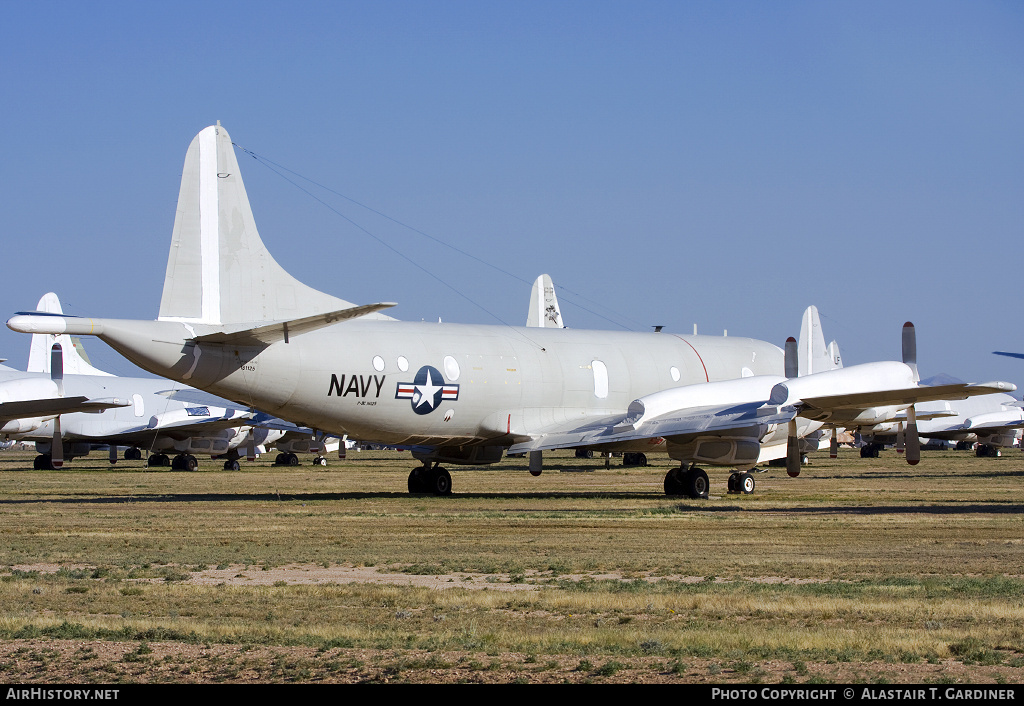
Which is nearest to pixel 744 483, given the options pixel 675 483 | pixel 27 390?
pixel 675 483

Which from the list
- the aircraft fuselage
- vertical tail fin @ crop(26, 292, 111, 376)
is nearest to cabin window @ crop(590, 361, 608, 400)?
the aircraft fuselage

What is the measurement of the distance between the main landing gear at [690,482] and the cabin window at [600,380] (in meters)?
3.36

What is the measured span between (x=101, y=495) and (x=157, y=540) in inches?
623

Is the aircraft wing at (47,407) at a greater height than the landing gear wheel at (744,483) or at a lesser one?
greater

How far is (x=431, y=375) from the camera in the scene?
2928cm

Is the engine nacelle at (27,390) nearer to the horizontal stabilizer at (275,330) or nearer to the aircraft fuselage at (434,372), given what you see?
the aircraft fuselage at (434,372)

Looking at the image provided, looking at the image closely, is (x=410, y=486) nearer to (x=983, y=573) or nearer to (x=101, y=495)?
(x=101, y=495)

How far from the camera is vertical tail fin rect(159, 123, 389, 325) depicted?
25734mm

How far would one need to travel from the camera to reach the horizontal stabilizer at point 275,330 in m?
A: 24.7

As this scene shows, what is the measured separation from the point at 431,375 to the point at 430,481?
14.6 feet

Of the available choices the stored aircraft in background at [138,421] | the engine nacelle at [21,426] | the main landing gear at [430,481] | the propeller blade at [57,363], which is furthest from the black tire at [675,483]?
the engine nacelle at [21,426]

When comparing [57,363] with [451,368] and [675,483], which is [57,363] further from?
[675,483]

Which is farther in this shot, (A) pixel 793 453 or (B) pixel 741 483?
(B) pixel 741 483

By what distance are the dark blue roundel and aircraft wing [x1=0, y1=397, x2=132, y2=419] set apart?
1460cm
